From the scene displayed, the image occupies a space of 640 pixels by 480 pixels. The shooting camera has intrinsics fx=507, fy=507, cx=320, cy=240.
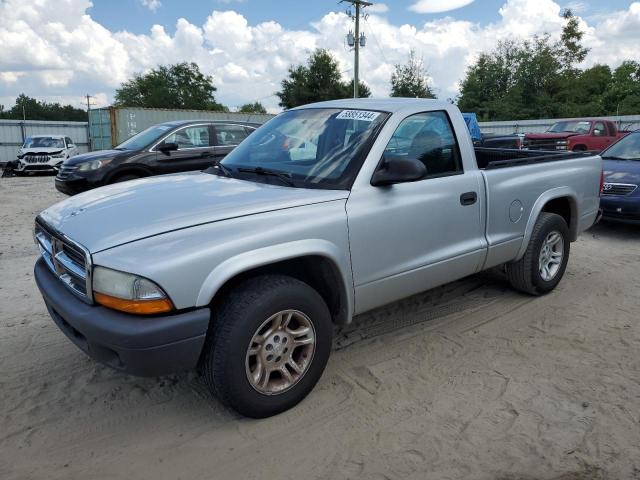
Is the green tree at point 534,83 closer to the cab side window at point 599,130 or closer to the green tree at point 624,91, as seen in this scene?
the green tree at point 624,91

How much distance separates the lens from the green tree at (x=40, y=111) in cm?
8931

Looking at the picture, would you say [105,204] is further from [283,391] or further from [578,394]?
[578,394]

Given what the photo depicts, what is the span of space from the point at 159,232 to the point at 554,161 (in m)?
3.79

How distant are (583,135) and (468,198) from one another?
14.9 metres

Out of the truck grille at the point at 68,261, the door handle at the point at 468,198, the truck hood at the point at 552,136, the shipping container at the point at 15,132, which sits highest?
the shipping container at the point at 15,132

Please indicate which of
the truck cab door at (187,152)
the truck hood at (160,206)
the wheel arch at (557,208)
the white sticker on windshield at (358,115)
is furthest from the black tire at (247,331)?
the truck cab door at (187,152)

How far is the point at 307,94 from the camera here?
157ft

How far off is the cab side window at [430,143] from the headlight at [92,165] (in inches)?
258

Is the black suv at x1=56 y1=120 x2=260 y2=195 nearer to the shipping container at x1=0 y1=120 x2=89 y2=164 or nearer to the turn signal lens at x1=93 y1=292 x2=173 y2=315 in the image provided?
the turn signal lens at x1=93 y1=292 x2=173 y2=315

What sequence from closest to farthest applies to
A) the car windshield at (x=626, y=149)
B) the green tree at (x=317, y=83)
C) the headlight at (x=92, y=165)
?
the car windshield at (x=626, y=149) < the headlight at (x=92, y=165) < the green tree at (x=317, y=83)

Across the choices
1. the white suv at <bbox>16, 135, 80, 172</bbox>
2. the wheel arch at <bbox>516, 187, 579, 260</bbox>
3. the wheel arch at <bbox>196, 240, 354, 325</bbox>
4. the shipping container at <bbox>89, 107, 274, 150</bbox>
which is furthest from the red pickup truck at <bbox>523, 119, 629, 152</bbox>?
the white suv at <bbox>16, 135, 80, 172</bbox>

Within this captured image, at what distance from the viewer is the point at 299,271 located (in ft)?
10.3

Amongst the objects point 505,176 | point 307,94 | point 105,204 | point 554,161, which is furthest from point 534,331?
point 307,94

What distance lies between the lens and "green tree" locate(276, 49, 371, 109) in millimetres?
47653
